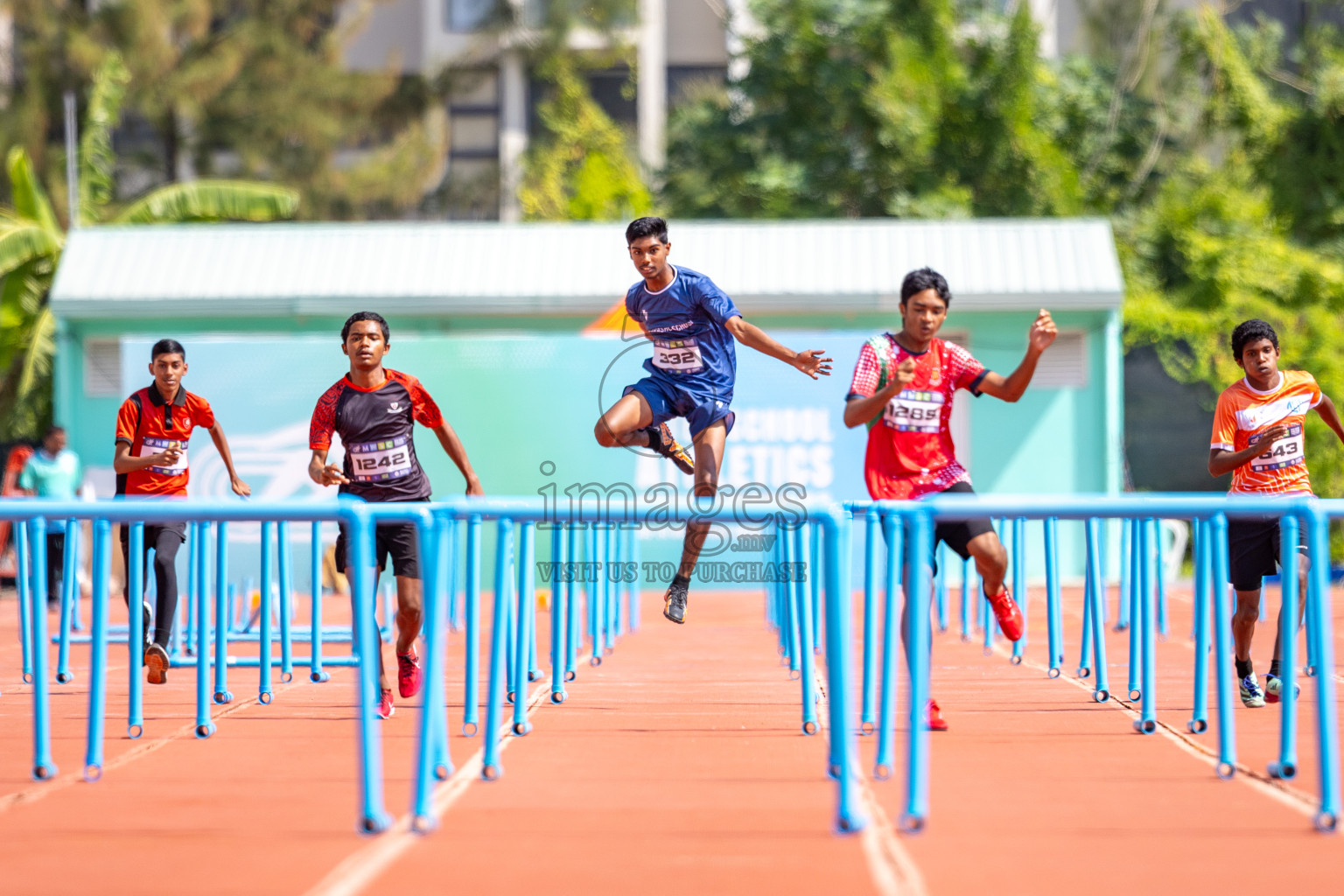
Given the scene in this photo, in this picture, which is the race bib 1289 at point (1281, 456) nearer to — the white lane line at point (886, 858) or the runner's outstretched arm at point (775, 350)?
the runner's outstretched arm at point (775, 350)

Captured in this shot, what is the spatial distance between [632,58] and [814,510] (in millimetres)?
31365

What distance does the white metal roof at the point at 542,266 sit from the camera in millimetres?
15383

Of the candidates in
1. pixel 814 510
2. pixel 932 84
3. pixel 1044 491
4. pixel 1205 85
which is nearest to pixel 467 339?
pixel 1044 491

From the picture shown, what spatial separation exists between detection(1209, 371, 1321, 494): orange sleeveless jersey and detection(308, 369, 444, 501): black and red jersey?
3.66 metres

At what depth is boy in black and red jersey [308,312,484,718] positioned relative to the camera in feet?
22.2

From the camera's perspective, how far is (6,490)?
14.8 metres

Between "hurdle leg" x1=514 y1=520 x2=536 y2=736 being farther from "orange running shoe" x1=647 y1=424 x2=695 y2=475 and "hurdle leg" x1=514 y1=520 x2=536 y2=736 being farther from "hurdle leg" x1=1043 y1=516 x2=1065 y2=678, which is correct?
"hurdle leg" x1=1043 y1=516 x2=1065 y2=678

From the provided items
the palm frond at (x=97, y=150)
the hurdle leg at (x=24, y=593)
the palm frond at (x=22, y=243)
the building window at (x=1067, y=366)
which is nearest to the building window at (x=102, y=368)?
the palm frond at (x=22, y=243)

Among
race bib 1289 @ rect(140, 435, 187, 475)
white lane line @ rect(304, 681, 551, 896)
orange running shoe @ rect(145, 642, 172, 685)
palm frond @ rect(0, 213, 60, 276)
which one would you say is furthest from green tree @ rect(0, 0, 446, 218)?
white lane line @ rect(304, 681, 551, 896)

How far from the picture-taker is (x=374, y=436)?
6828mm

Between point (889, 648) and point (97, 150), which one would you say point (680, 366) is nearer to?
point (889, 648)

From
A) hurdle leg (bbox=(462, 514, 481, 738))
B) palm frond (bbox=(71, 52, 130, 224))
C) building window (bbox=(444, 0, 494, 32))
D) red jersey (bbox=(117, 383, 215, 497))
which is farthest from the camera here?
building window (bbox=(444, 0, 494, 32))

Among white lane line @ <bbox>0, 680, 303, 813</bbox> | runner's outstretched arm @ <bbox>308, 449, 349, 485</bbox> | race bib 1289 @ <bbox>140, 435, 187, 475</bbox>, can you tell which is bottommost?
white lane line @ <bbox>0, 680, 303, 813</bbox>

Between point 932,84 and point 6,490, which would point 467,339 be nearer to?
point 6,490
